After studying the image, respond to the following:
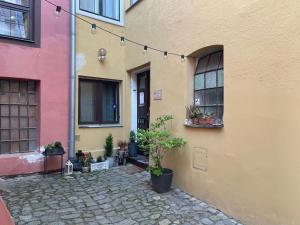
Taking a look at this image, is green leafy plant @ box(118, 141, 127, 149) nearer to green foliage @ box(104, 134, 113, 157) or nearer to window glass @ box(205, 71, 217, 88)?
green foliage @ box(104, 134, 113, 157)

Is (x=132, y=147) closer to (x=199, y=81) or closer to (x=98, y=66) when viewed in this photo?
(x=98, y=66)

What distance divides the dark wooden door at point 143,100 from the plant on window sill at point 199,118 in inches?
73.6

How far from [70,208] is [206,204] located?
2000 mm

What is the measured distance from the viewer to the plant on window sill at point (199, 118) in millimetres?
4056

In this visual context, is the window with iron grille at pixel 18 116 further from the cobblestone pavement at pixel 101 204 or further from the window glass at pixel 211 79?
the window glass at pixel 211 79

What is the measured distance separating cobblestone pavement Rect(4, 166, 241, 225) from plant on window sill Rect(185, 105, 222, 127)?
1.20 meters

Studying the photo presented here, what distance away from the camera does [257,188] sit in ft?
10.9

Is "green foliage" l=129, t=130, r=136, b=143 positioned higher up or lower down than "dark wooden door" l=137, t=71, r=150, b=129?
lower down

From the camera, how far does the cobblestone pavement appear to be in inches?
139

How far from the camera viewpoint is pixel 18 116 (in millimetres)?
5527

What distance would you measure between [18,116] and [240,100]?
4.36 meters

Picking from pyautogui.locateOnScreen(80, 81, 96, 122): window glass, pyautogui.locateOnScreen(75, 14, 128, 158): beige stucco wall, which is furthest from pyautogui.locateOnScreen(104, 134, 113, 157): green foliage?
pyautogui.locateOnScreen(80, 81, 96, 122): window glass

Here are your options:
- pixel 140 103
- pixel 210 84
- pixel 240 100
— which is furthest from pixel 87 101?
pixel 240 100

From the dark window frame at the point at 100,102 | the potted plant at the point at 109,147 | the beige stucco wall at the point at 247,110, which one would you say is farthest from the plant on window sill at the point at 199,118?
the dark window frame at the point at 100,102
